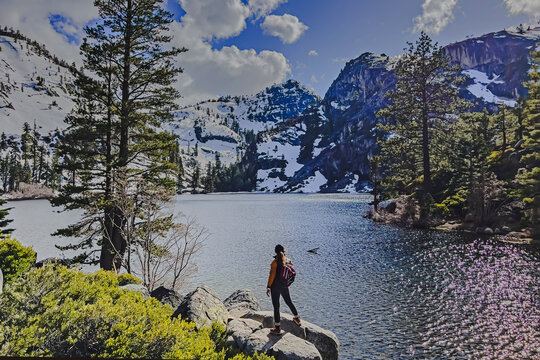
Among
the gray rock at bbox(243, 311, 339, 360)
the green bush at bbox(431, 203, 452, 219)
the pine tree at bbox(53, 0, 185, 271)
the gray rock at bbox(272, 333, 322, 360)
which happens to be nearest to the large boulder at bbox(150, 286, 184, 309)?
the gray rock at bbox(243, 311, 339, 360)

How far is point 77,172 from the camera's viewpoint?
1891cm

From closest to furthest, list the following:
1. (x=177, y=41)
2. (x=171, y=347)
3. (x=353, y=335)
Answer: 1. (x=171, y=347)
2. (x=353, y=335)
3. (x=177, y=41)

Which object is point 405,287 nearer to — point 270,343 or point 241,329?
point 270,343

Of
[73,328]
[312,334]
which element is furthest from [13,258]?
[312,334]

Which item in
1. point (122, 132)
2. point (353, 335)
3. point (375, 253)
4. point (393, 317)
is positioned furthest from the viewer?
point (375, 253)

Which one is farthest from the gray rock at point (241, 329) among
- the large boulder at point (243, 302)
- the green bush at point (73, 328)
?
the large boulder at point (243, 302)

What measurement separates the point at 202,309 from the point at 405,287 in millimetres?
13785

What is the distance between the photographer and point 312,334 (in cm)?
1062

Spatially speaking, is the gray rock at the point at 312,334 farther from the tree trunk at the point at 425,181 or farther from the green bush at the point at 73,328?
the tree trunk at the point at 425,181

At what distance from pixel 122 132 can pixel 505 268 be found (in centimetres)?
2634

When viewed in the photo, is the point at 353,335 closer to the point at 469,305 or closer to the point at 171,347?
the point at 469,305

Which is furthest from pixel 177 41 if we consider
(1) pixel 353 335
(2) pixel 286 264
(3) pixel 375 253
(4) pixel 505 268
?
(4) pixel 505 268

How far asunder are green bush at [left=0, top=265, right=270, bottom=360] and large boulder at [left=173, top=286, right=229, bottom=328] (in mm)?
2236

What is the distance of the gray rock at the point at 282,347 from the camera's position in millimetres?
8477
